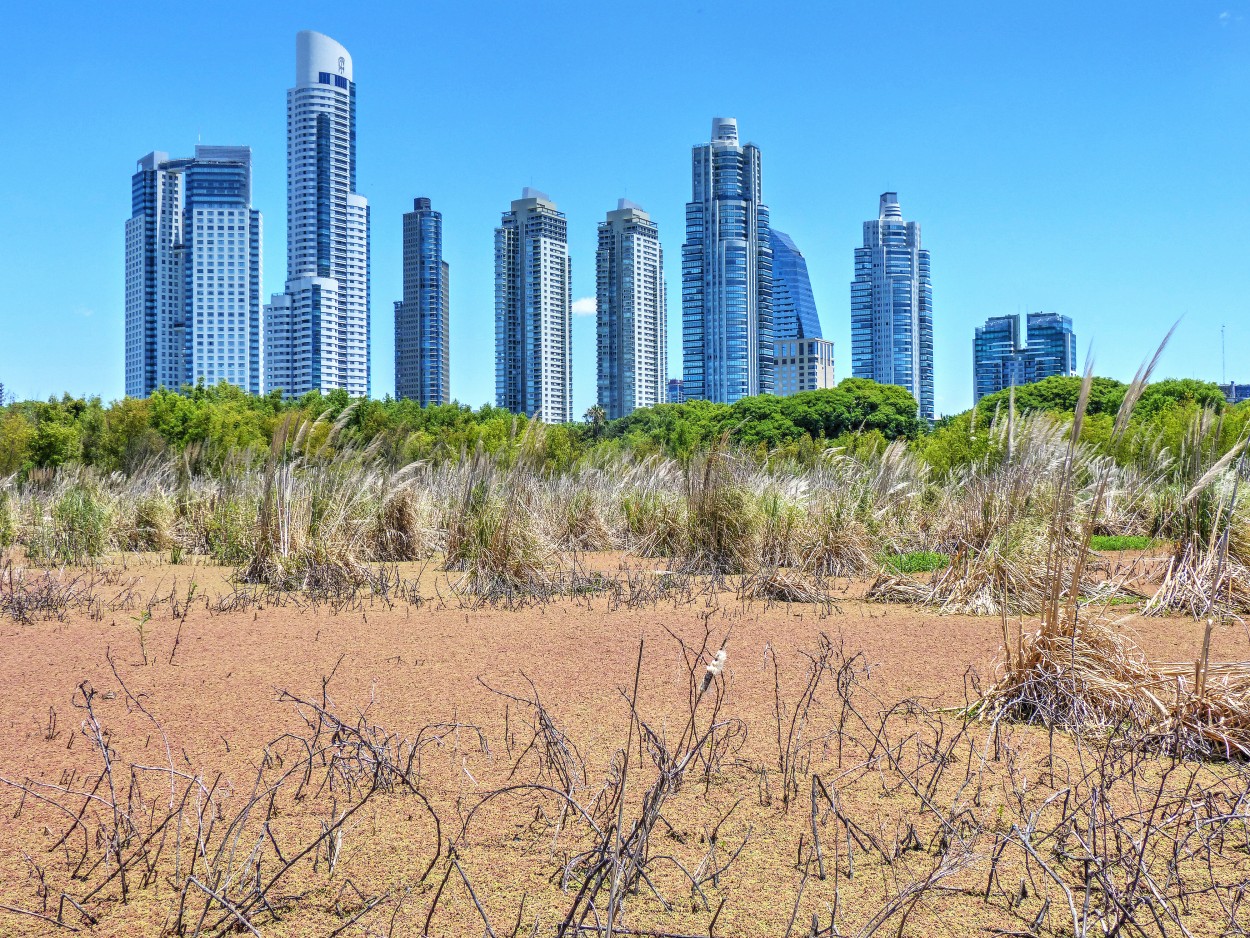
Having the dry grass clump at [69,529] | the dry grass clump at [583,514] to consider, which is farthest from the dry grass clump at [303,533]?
the dry grass clump at [583,514]

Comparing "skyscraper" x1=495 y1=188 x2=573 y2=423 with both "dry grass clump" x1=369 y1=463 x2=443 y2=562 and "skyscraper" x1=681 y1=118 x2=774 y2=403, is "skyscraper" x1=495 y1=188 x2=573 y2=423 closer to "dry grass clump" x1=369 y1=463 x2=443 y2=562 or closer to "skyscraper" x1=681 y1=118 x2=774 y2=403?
"skyscraper" x1=681 y1=118 x2=774 y2=403

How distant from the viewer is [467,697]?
16.6 ft

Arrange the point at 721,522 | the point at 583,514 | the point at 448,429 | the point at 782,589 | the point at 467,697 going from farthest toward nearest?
the point at 448,429 < the point at 583,514 < the point at 721,522 < the point at 782,589 < the point at 467,697

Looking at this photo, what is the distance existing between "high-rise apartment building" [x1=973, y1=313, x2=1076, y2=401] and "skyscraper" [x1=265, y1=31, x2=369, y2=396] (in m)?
75.5

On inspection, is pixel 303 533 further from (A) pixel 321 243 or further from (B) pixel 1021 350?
(B) pixel 1021 350

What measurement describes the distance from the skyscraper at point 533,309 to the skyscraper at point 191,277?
31.2 metres

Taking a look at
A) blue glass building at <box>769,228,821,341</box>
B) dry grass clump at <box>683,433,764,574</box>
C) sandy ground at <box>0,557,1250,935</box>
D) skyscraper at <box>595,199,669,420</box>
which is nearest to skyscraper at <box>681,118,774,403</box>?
skyscraper at <box>595,199,669,420</box>

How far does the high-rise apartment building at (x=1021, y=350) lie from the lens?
12469 cm

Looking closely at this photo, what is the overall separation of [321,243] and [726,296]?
4513cm

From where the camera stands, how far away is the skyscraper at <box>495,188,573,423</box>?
8556cm

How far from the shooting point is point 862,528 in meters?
11.0

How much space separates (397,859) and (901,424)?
4688 centimetres

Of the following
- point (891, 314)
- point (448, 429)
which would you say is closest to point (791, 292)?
point (891, 314)

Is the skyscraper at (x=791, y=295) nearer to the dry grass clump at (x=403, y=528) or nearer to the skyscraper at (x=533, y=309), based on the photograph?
the skyscraper at (x=533, y=309)
